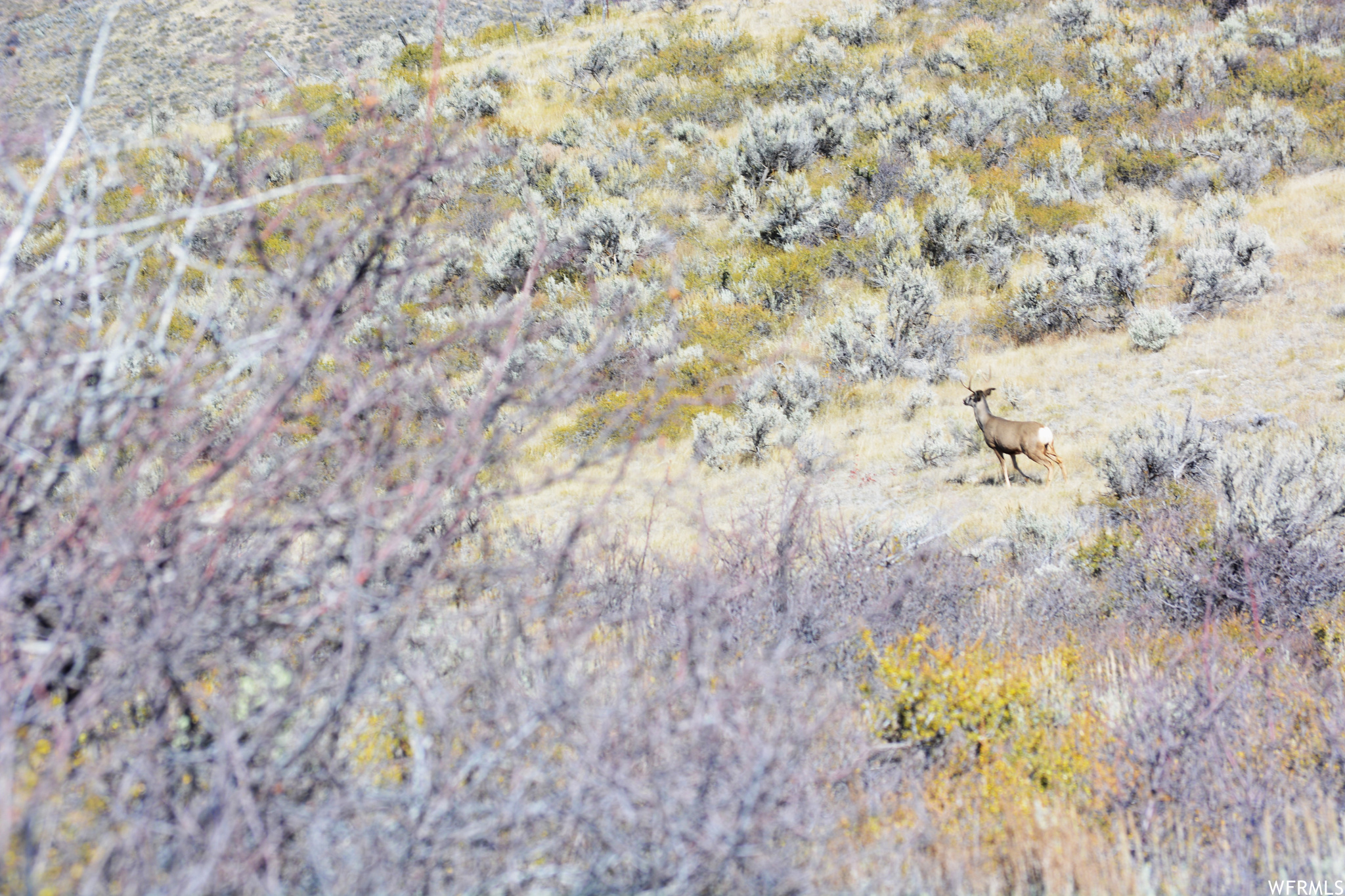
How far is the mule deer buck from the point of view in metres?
8.73

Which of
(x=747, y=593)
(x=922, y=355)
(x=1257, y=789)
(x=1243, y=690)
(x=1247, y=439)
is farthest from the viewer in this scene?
(x=922, y=355)

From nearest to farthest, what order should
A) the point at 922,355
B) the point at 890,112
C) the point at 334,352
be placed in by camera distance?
the point at 334,352 → the point at 922,355 → the point at 890,112

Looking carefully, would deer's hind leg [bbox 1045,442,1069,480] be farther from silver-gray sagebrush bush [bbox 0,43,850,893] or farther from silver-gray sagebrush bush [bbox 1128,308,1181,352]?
silver-gray sagebrush bush [bbox 0,43,850,893]

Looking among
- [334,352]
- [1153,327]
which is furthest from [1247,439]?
[334,352]

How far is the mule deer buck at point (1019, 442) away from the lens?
873 cm

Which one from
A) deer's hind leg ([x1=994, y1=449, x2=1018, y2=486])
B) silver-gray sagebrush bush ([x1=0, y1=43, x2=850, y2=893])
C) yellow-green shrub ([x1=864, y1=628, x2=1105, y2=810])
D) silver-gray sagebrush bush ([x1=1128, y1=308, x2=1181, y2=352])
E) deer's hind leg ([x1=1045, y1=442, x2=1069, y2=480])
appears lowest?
silver-gray sagebrush bush ([x1=1128, y1=308, x2=1181, y2=352])

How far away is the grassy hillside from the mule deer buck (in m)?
0.31

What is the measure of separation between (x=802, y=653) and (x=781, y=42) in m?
22.6

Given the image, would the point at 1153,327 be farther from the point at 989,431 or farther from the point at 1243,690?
the point at 1243,690

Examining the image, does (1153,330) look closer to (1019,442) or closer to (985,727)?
(1019,442)

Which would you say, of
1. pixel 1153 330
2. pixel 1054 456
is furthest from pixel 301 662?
pixel 1153 330

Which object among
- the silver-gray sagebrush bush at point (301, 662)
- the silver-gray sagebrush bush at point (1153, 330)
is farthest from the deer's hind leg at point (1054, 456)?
the silver-gray sagebrush bush at point (301, 662)

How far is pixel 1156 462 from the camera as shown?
25.8 ft

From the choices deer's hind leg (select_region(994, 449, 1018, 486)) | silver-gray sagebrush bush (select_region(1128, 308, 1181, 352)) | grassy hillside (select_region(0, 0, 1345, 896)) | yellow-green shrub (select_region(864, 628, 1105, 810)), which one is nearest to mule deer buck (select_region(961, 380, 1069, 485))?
deer's hind leg (select_region(994, 449, 1018, 486))
